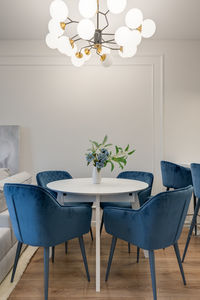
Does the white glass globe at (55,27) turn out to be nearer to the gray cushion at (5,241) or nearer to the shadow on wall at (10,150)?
the gray cushion at (5,241)

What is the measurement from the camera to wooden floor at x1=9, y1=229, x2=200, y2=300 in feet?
6.57

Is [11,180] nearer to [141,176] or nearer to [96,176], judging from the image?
[96,176]

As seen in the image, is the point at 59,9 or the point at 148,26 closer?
the point at 59,9

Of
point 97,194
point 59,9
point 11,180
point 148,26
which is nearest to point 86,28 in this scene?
point 59,9

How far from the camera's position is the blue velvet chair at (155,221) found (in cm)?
184

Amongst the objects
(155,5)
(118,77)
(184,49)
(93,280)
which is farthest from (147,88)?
(93,280)

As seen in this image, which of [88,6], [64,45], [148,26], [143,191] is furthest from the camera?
[143,191]

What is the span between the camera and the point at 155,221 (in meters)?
1.85

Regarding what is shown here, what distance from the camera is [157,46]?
3.75m

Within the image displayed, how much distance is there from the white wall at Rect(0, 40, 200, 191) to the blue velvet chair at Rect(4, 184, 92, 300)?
5.88ft

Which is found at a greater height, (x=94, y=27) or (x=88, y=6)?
(x=88, y=6)

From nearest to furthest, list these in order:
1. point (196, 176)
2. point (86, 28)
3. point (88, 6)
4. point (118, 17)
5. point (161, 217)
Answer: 1. point (161, 217)
2. point (88, 6)
3. point (86, 28)
4. point (196, 176)
5. point (118, 17)

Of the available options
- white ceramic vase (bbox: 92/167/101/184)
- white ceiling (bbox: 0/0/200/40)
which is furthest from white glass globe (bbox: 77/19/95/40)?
white ceramic vase (bbox: 92/167/101/184)

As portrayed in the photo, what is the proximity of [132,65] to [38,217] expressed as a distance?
8.56 feet
